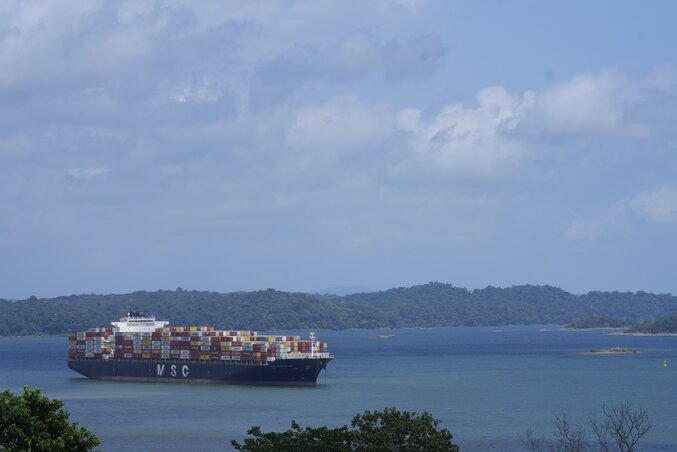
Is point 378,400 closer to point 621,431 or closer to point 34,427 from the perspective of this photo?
point 621,431

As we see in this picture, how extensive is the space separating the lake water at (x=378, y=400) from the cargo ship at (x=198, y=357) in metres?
2.29

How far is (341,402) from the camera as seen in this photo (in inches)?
3688

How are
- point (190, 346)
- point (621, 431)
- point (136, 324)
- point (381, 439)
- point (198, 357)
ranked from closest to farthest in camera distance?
point (381, 439)
point (621, 431)
point (198, 357)
point (190, 346)
point (136, 324)

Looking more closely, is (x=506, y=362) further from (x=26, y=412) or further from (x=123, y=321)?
(x=26, y=412)

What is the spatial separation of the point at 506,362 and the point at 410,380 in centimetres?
4636

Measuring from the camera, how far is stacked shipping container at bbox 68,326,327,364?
113 metres

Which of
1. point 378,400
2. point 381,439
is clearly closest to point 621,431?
point 381,439

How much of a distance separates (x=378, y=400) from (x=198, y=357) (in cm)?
2984

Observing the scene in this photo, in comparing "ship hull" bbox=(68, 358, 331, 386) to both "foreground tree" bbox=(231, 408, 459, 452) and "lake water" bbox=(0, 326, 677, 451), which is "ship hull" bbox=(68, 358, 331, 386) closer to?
"lake water" bbox=(0, 326, 677, 451)

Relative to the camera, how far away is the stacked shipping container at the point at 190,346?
112625 millimetres

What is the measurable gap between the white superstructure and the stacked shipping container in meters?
4.26

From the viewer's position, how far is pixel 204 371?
11756cm

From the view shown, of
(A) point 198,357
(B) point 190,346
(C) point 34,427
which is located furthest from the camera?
(B) point 190,346

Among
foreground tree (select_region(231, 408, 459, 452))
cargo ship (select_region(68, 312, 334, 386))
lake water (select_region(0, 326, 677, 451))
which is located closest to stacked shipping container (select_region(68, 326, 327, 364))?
cargo ship (select_region(68, 312, 334, 386))
